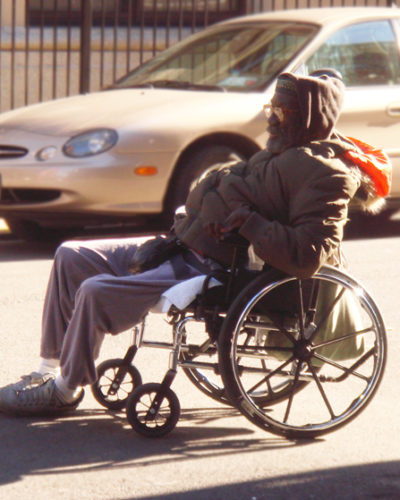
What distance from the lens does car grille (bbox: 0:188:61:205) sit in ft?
27.8

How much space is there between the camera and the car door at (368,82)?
9.09 metres

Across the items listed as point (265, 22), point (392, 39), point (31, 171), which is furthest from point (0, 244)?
point (392, 39)

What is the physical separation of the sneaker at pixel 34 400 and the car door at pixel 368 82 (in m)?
4.84

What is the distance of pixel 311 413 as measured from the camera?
4.77m

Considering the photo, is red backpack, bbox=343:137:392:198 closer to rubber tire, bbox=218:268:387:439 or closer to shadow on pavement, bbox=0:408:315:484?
rubber tire, bbox=218:268:387:439

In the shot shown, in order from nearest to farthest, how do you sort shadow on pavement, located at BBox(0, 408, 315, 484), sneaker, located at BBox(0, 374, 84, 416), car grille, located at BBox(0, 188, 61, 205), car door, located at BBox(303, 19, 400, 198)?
1. shadow on pavement, located at BBox(0, 408, 315, 484)
2. sneaker, located at BBox(0, 374, 84, 416)
3. car grille, located at BBox(0, 188, 61, 205)
4. car door, located at BBox(303, 19, 400, 198)

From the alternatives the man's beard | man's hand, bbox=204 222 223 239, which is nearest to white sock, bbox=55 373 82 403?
man's hand, bbox=204 222 223 239

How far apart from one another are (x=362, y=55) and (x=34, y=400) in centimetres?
551

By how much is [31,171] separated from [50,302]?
12.6 feet

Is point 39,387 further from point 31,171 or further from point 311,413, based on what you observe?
point 31,171

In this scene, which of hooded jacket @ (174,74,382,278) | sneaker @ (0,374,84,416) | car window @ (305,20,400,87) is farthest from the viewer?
car window @ (305,20,400,87)

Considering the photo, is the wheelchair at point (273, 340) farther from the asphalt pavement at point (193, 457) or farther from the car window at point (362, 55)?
the car window at point (362, 55)

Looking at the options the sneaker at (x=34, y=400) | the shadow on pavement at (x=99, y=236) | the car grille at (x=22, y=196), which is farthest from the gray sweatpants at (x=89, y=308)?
the car grille at (x=22, y=196)

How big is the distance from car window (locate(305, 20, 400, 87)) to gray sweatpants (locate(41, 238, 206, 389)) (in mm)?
4863
